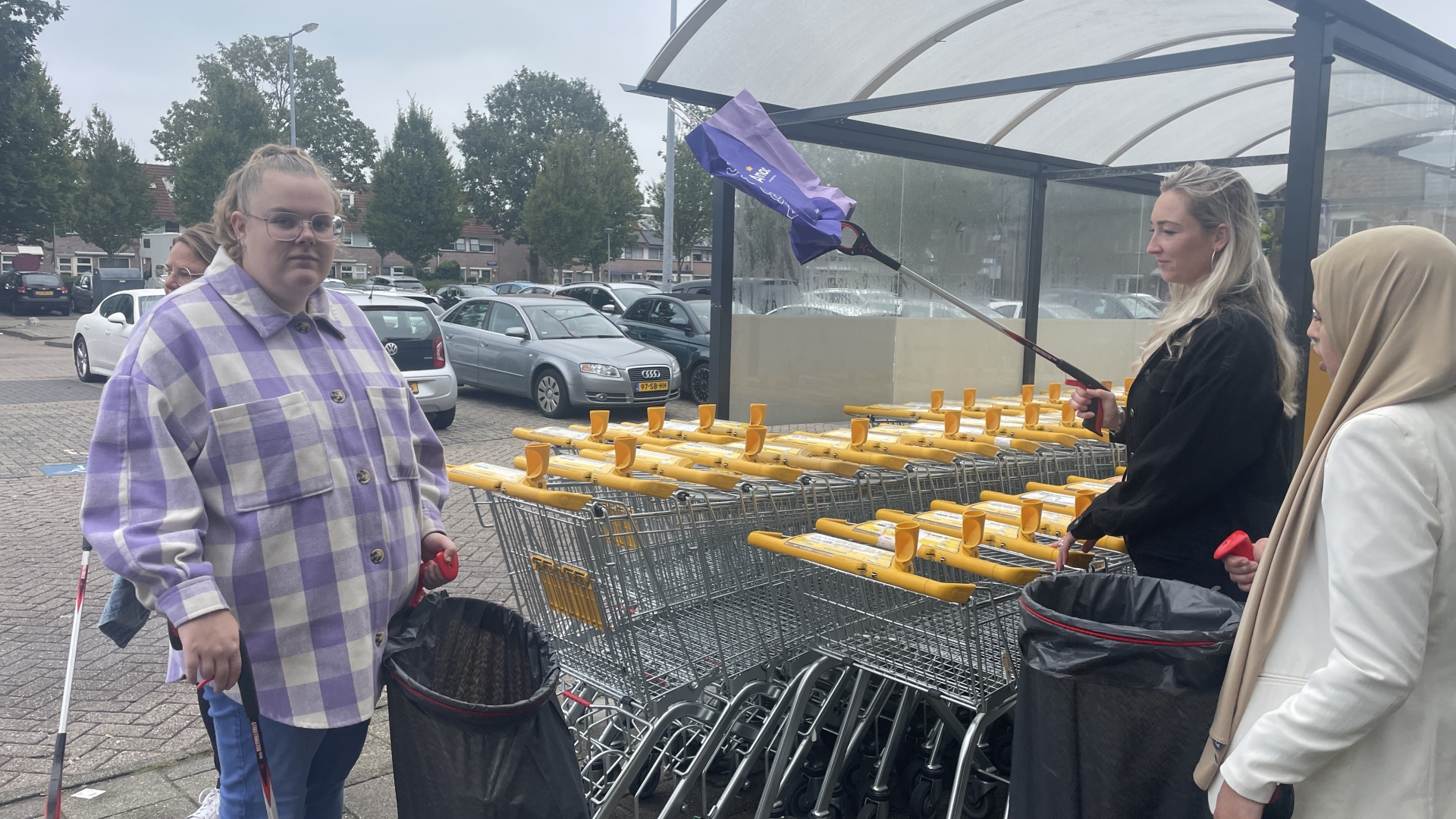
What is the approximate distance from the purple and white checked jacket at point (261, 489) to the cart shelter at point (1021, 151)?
4071 mm

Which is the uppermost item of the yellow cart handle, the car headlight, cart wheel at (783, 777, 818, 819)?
the yellow cart handle

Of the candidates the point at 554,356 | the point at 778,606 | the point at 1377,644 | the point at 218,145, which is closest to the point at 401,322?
the point at 554,356

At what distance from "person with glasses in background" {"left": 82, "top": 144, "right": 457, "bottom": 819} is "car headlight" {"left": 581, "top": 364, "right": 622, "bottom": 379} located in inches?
414

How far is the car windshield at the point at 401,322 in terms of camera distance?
11.6 meters

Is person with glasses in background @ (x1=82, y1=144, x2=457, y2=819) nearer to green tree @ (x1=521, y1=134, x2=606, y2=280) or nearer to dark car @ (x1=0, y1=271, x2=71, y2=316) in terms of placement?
dark car @ (x1=0, y1=271, x2=71, y2=316)

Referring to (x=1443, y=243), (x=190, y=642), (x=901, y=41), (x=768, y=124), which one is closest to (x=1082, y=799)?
(x=1443, y=243)

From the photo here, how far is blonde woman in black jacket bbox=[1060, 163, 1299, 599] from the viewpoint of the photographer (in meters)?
2.64

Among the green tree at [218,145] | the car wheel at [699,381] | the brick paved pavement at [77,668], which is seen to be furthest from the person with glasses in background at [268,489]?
the green tree at [218,145]

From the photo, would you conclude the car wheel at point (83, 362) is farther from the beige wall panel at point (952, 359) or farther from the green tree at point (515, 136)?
the green tree at point (515, 136)

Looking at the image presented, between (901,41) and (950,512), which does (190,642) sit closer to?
(950,512)

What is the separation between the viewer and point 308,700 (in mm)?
2240

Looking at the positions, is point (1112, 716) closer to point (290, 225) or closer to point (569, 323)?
point (290, 225)

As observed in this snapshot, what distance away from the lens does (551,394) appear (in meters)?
13.4

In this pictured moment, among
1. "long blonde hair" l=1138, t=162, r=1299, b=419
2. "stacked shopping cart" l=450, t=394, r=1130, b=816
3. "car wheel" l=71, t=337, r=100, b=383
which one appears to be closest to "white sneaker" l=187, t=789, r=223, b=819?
"stacked shopping cart" l=450, t=394, r=1130, b=816
